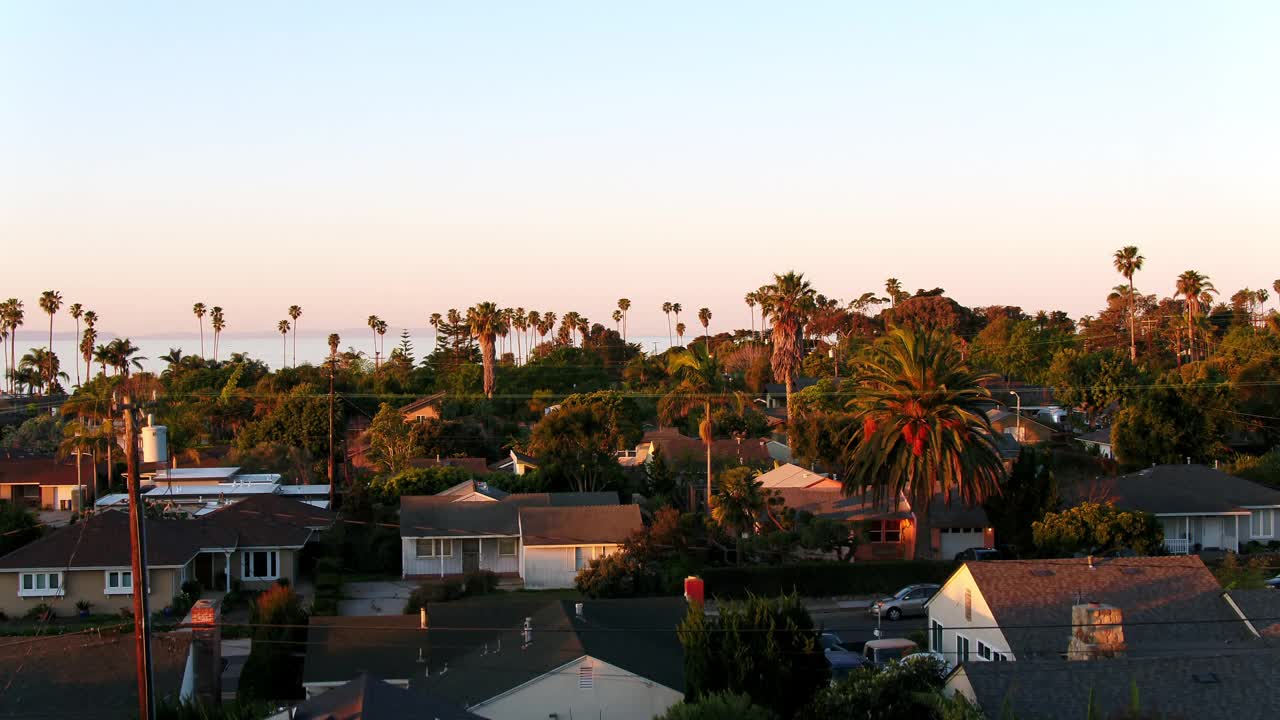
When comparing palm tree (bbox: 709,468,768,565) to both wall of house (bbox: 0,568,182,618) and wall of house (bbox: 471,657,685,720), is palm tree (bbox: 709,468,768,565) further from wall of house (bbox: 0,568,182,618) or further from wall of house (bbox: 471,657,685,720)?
wall of house (bbox: 0,568,182,618)

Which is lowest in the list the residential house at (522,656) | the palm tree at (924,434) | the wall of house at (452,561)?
the wall of house at (452,561)

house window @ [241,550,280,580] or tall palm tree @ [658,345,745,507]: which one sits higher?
tall palm tree @ [658,345,745,507]

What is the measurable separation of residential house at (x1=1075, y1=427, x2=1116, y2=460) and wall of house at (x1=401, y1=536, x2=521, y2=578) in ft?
129

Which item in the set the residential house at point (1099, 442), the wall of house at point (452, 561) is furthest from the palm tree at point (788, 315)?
the wall of house at point (452, 561)

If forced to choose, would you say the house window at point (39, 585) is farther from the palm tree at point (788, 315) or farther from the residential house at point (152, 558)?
the palm tree at point (788, 315)

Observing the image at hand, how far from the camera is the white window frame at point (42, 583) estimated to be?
41125 mm

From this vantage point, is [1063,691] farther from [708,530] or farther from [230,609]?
[230,609]

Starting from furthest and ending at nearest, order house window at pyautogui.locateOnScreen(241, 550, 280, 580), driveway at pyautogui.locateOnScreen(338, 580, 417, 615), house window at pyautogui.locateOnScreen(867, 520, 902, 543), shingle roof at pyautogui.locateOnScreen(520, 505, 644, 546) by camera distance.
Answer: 1. house window at pyautogui.locateOnScreen(867, 520, 902, 543)
2. shingle roof at pyautogui.locateOnScreen(520, 505, 644, 546)
3. house window at pyautogui.locateOnScreen(241, 550, 280, 580)
4. driveway at pyautogui.locateOnScreen(338, 580, 417, 615)

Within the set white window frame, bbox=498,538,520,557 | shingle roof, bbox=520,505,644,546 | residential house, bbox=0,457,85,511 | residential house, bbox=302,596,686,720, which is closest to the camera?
residential house, bbox=302,596,686,720

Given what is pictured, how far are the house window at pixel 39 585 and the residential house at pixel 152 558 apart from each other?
4 centimetres

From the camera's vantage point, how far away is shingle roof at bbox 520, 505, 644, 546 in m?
45.8

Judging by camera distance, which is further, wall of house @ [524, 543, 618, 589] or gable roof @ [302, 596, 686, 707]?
wall of house @ [524, 543, 618, 589]

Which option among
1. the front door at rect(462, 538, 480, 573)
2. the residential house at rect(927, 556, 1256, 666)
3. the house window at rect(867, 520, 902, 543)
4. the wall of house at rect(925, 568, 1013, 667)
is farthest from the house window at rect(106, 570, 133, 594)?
the house window at rect(867, 520, 902, 543)

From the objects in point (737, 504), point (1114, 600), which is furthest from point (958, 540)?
point (1114, 600)
